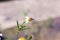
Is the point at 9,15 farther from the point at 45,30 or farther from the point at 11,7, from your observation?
the point at 45,30

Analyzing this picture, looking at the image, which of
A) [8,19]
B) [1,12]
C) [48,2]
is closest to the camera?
[8,19]

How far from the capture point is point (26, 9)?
1.96 m

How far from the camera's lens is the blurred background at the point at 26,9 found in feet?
5.31

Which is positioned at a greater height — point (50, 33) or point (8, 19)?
point (8, 19)

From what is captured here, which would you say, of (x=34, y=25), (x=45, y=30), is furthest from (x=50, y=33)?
(x=34, y=25)

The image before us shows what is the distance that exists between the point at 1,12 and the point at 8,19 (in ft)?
0.61

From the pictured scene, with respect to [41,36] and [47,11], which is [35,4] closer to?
[47,11]

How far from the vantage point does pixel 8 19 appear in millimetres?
1699

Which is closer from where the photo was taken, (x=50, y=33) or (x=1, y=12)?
(x=50, y=33)

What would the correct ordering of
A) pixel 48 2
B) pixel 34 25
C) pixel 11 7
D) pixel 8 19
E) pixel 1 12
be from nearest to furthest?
pixel 34 25
pixel 8 19
pixel 1 12
pixel 11 7
pixel 48 2

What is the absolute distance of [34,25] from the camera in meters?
1.58

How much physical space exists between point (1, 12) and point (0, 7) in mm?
129

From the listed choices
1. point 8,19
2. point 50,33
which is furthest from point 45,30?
point 8,19

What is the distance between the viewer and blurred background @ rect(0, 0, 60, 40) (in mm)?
1619
